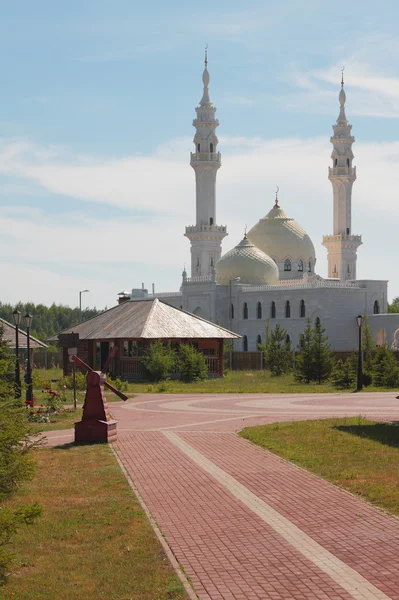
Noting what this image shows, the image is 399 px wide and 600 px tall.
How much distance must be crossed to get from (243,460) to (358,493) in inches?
149

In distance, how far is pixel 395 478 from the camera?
15219 mm

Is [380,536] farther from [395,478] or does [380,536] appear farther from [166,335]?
[166,335]

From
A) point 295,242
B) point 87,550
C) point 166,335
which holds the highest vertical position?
point 295,242

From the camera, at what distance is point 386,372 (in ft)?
Result: 130

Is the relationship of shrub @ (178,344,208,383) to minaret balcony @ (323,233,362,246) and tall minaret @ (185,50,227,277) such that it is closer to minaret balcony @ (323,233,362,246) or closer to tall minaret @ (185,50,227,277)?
tall minaret @ (185,50,227,277)

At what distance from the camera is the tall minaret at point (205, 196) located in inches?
3583

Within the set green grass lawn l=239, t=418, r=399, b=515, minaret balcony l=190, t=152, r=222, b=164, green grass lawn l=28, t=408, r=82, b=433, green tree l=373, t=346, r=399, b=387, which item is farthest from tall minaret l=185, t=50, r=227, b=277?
green grass lawn l=239, t=418, r=399, b=515

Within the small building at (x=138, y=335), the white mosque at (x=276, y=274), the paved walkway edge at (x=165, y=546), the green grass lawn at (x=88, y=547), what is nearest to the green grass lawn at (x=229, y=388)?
the small building at (x=138, y=335)

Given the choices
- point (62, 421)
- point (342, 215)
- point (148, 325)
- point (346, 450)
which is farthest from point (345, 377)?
point (342, 215)

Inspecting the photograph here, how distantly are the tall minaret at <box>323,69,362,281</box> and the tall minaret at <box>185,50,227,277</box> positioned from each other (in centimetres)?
1204

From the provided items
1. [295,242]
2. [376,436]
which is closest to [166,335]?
[376,436]

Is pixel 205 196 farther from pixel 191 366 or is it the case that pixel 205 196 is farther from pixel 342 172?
pixel 191 366

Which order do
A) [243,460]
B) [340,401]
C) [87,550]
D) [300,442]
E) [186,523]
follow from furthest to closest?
[340,401] → [300,442] → [243,460] → [186,523] → [87,550]

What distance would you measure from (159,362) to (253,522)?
31337mm
